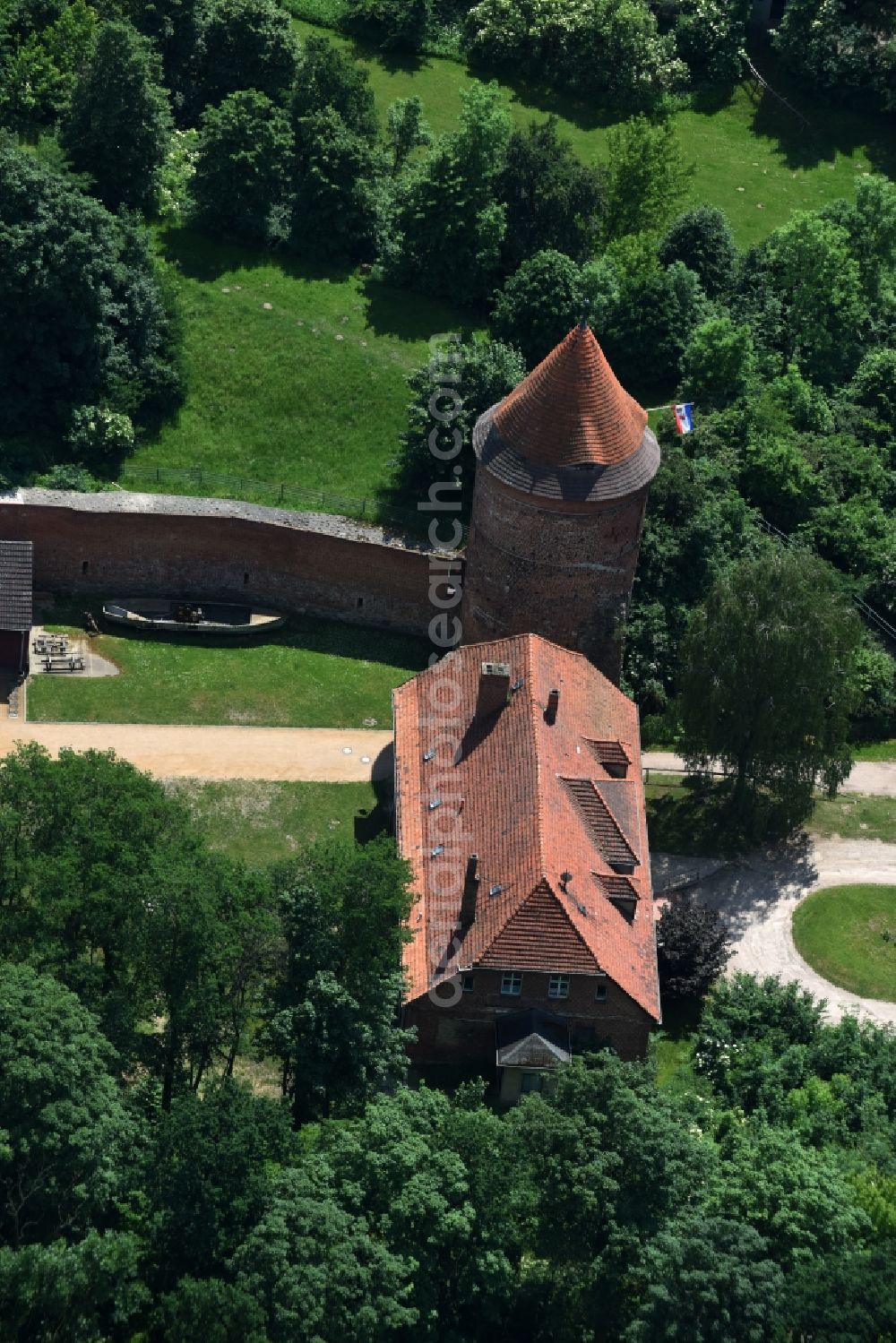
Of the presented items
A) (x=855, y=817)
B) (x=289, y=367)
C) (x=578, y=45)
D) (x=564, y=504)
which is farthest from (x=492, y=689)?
(x=578, y=45)

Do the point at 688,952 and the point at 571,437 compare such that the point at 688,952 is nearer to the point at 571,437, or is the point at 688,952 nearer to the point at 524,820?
the point at 524,820

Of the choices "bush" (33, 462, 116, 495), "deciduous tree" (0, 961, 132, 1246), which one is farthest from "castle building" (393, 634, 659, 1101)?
"bush" (33, 462, 116, 495)

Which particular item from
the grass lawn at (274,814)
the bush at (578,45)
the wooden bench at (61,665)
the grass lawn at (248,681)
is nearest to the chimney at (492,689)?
the grass lawn at (274,814)

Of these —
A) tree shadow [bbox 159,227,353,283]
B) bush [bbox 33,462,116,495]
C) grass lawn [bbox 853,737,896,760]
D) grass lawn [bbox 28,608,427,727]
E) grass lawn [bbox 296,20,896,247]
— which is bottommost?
grass lawn [bbox 853,737,896,760]

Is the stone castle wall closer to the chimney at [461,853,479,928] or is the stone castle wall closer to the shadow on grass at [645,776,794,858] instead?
the shadow on grass at [645,776,794,858]

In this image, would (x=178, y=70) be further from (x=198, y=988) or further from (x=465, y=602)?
(x=198, y=988)

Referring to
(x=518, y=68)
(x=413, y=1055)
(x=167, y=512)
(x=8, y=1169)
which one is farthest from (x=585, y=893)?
(x=518, y=68)

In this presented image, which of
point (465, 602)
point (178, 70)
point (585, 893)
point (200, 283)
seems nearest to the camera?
point (585, 893)
